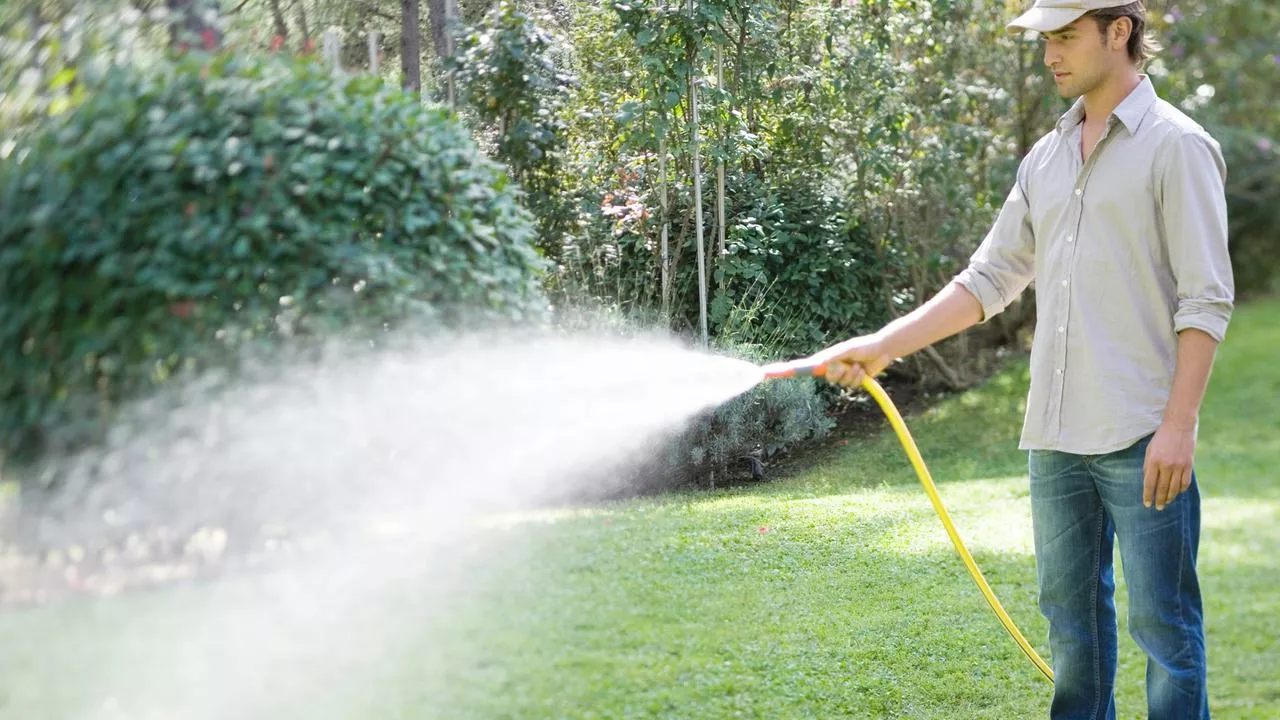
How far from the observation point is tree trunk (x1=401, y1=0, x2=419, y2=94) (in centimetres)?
302

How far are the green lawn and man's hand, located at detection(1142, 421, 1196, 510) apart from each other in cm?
108

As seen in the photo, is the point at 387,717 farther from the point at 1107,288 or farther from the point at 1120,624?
the point at 1120,624

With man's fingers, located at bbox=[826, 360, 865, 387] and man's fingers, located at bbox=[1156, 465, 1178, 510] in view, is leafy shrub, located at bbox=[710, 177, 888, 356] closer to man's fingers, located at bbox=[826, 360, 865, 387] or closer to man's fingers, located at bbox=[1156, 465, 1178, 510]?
man's fingers, located at bbox=[826, 360, 865, 387]

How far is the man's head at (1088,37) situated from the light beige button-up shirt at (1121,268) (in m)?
0.08

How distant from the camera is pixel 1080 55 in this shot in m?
2.44

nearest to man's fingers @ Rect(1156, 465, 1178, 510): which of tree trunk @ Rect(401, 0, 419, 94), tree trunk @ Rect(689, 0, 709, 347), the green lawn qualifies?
the green lawn

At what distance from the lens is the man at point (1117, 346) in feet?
7.55

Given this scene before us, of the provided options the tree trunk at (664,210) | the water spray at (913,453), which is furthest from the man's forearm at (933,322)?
the tree trunk at (664,210)

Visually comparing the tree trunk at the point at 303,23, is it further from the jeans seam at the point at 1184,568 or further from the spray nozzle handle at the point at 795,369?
the jeans seam at the point at 1184,568

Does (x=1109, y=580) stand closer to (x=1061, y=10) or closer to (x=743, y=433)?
(x=1061, y=10)

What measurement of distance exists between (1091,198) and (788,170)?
1.61 meters

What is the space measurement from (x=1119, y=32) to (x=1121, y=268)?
47 centimetres

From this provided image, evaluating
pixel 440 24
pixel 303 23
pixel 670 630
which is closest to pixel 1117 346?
pixel 670 630

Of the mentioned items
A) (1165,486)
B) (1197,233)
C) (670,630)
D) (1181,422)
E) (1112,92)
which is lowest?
(670,630)
